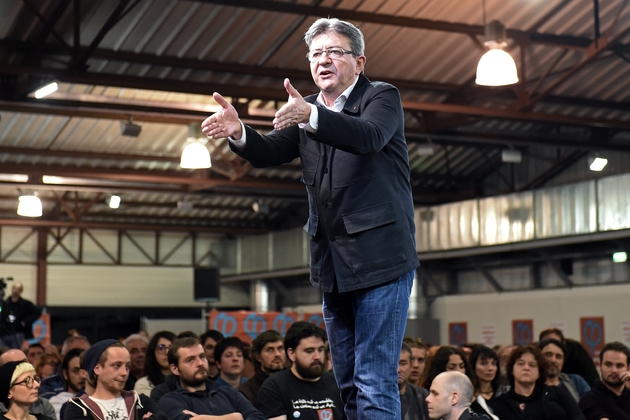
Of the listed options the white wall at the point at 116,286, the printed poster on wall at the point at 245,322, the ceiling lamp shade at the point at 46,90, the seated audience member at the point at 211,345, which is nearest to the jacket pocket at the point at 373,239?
the seated audience member at the point at 211,345

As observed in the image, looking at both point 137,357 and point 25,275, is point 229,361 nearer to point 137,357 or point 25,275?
point 137,357

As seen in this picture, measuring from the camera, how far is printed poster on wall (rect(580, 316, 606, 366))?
16578mm

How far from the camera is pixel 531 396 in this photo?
6656 millimetres

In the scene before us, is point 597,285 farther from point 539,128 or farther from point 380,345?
point 380,345

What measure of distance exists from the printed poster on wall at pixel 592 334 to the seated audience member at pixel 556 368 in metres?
9.27

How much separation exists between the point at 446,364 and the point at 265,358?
4.46 ft

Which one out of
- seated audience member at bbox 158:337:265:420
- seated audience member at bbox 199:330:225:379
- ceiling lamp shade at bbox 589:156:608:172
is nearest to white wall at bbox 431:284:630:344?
ceiling lamp shade at bbox 589:156:608:172

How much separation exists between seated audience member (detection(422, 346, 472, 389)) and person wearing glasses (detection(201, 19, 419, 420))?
445cm

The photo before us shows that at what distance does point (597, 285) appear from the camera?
17.2m

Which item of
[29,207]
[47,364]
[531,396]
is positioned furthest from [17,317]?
[531,396]

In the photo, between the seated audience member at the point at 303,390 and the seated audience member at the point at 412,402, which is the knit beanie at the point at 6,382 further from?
the seated audience member at the point at 412,402

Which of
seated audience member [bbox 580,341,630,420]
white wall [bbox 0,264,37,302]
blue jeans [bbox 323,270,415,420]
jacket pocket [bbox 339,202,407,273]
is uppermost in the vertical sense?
white wall [bbox 0,264,37,302]

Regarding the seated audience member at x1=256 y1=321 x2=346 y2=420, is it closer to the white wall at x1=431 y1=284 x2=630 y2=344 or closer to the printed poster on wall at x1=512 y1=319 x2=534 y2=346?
the white wall at x1=431 y1=284 x2=630 y2=344

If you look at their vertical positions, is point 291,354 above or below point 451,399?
above
